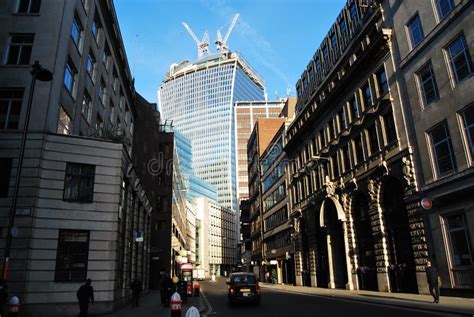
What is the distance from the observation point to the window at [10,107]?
19.3 m

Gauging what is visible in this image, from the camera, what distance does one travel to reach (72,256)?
701 inches

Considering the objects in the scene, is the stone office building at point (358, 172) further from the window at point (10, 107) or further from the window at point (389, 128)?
the window at point (10, 107)

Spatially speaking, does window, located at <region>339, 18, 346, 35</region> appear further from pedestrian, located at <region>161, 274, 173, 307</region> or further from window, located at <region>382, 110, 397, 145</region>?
pedestrian, located at <region>161, 274, 173, 307</region>

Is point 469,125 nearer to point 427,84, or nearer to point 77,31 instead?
point 427,84

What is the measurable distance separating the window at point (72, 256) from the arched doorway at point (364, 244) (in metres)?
21.4

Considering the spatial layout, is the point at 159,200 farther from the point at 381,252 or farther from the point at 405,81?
the point at 405,81

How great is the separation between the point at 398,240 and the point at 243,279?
11.9 meters

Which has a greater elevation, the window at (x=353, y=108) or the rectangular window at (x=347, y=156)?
the window at (x=353, y=108)

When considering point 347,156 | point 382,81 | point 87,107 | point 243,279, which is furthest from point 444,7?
point 87,107

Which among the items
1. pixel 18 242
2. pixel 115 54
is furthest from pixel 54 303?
pixel 115 54

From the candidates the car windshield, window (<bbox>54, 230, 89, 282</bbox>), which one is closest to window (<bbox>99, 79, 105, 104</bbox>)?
window (<bbox>54, 230, 89, 282</bbox>)

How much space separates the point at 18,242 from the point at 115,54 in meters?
21.8

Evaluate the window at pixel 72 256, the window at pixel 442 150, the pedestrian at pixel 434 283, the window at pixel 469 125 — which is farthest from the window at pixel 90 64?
the pedestrian at pixel 434 283

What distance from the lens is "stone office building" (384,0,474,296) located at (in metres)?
19.6
